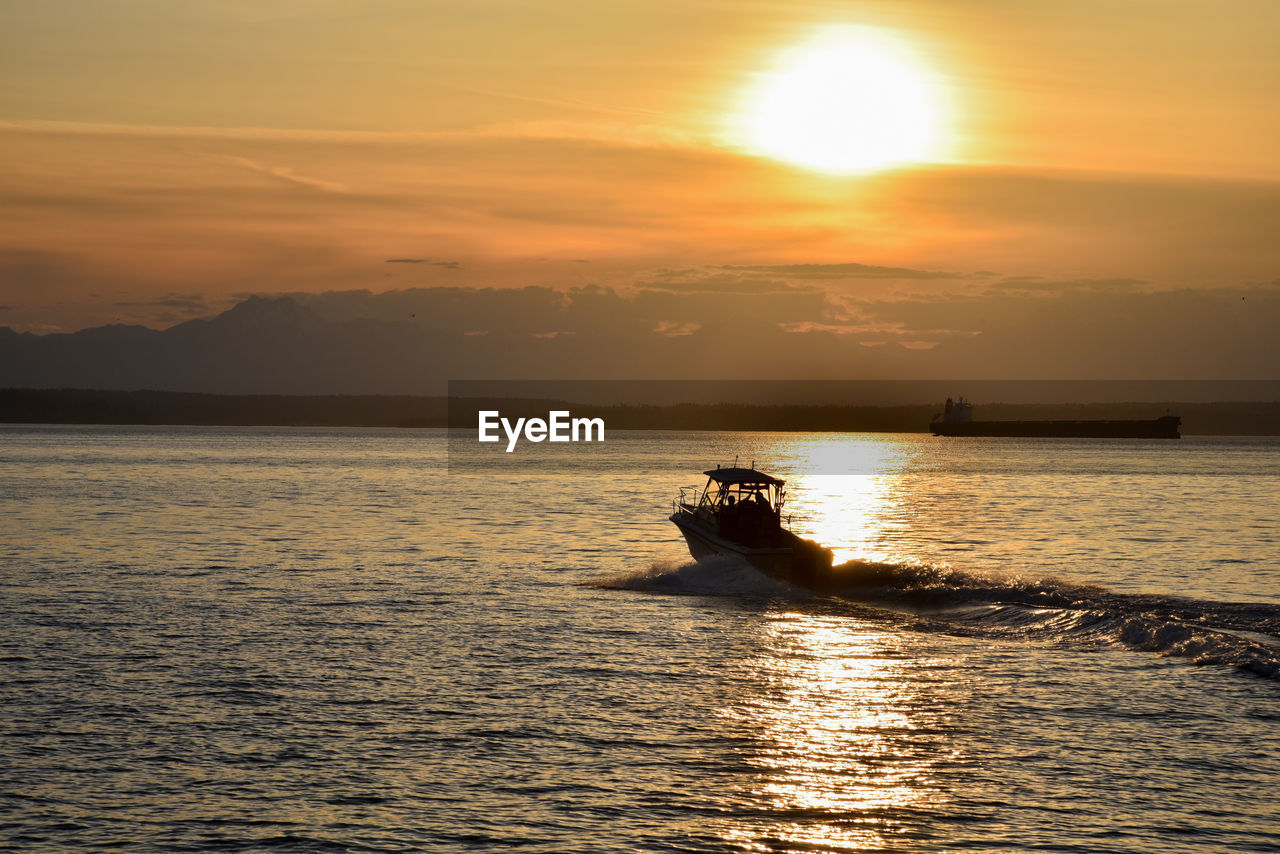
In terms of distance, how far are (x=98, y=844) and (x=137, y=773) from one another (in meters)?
3.27

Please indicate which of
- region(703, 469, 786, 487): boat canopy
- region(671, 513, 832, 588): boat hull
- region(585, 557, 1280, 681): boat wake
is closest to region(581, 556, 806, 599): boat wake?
region(585, 557, 1280, 681): boat wake

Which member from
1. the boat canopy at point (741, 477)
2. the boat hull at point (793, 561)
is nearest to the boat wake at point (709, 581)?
the boat hull at point (793, 561)

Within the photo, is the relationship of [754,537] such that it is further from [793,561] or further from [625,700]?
[625,700]

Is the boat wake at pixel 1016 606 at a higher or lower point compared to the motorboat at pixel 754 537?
lower

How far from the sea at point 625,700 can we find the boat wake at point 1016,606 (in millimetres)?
203

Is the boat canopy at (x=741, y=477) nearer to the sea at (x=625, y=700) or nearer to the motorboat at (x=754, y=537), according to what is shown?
the motorboat at (x=754, y=537)

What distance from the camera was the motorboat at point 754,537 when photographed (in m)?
44.1

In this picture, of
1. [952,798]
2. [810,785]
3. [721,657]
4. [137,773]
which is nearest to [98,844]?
[137,773]

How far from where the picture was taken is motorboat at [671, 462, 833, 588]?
145 feet

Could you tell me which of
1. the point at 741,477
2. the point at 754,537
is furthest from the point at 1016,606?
the point at 741,477

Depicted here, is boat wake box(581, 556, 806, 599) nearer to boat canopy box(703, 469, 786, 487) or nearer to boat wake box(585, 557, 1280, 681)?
boat wake box(585, 557, 1280, 681)

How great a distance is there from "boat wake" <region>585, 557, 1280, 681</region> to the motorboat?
543 mm

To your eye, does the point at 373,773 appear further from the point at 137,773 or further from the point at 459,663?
the point at 459,663

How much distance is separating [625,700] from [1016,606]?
61.6 feet
